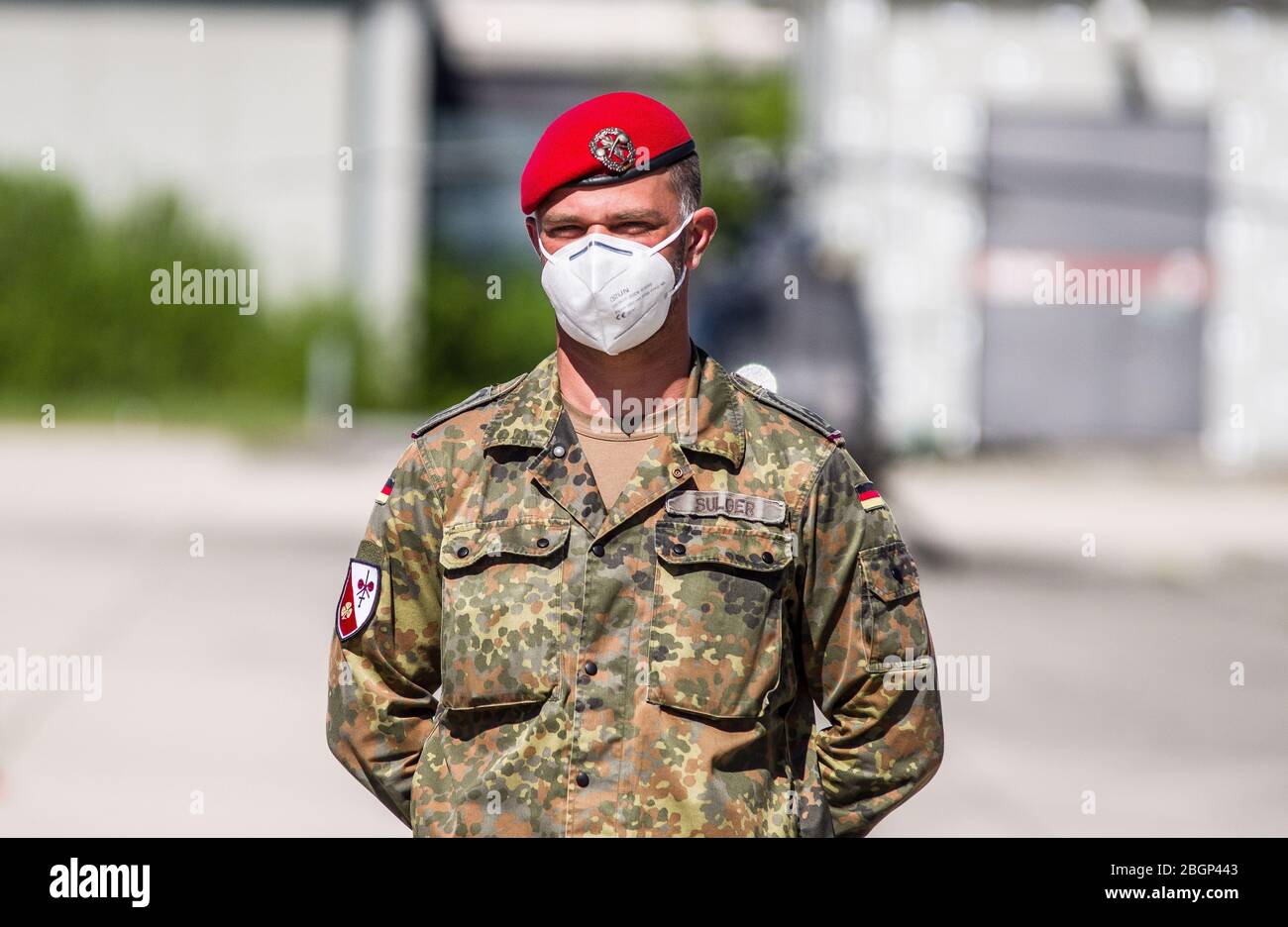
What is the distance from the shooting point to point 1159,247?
88.7 ft

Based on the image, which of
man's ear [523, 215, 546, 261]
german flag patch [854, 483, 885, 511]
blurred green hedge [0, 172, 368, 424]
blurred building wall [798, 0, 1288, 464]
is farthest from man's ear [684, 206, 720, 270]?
blurred green hedge [0, 172, 368, 424]

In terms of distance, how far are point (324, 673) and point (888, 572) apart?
6.58m

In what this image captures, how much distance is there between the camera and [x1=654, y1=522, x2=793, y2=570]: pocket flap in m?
2.53

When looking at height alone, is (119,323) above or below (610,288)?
below

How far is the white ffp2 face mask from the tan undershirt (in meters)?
0.11

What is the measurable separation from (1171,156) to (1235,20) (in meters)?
2.37

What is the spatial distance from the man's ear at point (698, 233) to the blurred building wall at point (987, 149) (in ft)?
75.4

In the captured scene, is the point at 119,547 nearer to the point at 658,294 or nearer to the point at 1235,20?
the point at 658,294

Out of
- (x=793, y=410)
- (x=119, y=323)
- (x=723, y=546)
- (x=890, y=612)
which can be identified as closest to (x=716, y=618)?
(x=723, y=546)

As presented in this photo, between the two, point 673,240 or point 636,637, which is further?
point 673,240

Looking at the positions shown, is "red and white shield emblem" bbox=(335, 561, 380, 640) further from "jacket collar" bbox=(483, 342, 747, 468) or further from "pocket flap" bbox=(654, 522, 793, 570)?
"pocket flap" bbox=(654, 522, 793, 570)

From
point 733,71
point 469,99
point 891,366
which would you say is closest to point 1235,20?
point 891,366

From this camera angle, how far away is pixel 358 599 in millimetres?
2641

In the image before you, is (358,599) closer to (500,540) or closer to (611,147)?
(500,540)
